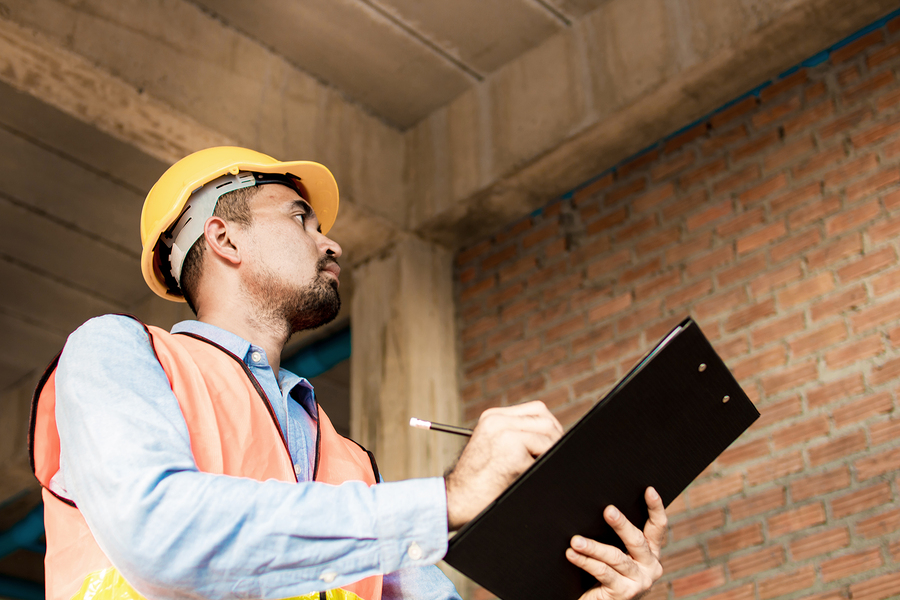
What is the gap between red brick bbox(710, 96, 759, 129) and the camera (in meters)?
4.18

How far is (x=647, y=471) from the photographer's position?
1.52m

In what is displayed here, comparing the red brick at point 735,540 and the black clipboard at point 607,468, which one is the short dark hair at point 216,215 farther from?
the red brick at point 735,540

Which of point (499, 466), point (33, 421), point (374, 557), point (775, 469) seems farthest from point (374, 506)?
point (775, 469)

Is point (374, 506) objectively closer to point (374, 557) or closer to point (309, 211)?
point (374, 557)

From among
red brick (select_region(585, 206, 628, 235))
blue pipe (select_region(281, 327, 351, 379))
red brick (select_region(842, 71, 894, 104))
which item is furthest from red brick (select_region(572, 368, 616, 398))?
blue pipe (select_region(281, 327, 351, 379))

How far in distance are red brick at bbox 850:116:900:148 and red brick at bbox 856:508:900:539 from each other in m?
1.44

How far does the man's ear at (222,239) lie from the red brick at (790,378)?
7.54ft

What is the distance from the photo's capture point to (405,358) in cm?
464

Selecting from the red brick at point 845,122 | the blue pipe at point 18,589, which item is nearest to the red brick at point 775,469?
the red brick at point 845,122

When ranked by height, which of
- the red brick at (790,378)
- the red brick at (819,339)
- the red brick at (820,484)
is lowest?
the red brick at (820,484)

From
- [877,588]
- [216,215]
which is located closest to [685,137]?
[877,588]

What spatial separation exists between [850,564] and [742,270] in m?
1.25

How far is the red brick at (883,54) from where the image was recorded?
3.77m

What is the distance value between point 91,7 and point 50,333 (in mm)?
2792
